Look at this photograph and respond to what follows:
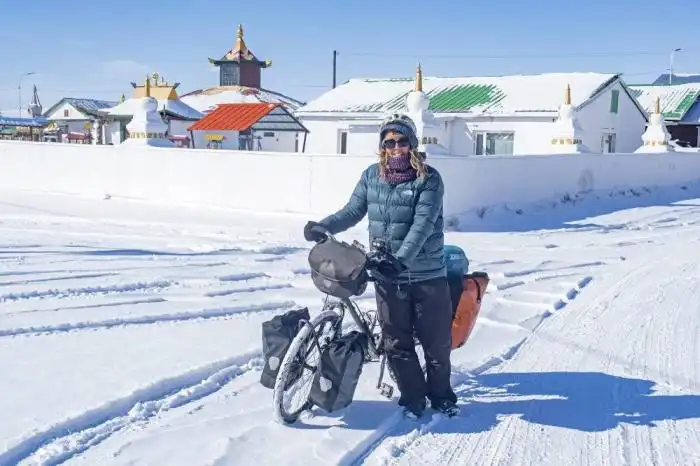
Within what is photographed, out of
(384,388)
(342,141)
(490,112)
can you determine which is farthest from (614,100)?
(384,388)

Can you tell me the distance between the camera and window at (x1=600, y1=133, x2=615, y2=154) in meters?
27.8

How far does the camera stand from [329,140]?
2756 cm

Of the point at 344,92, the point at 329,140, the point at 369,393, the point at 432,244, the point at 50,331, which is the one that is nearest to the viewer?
the point at 432,244

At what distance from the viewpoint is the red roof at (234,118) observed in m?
30.8

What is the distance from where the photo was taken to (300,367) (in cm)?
387

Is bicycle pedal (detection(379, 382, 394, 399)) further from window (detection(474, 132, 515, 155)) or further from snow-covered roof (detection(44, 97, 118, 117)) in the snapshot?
snow-covered roof (detection(44, 97, 118, 117))

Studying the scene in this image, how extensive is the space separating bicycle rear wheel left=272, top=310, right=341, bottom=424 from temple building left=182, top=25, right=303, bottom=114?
4346 cm

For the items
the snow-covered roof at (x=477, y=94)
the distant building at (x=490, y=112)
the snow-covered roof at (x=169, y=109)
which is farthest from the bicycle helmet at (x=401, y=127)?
the snow-covered roof at (x=169, y=109)

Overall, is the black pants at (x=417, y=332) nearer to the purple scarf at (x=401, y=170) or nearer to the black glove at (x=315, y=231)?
the black glove at (x=315, y=231)

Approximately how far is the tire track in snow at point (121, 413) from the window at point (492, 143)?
21161mm

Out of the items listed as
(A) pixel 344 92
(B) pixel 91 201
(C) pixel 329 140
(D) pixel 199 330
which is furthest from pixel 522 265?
(A) pixel 344 92

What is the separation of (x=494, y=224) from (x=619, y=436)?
8.84 m

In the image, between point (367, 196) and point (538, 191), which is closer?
point (367, 196)

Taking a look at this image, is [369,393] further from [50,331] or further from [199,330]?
[50,331]
